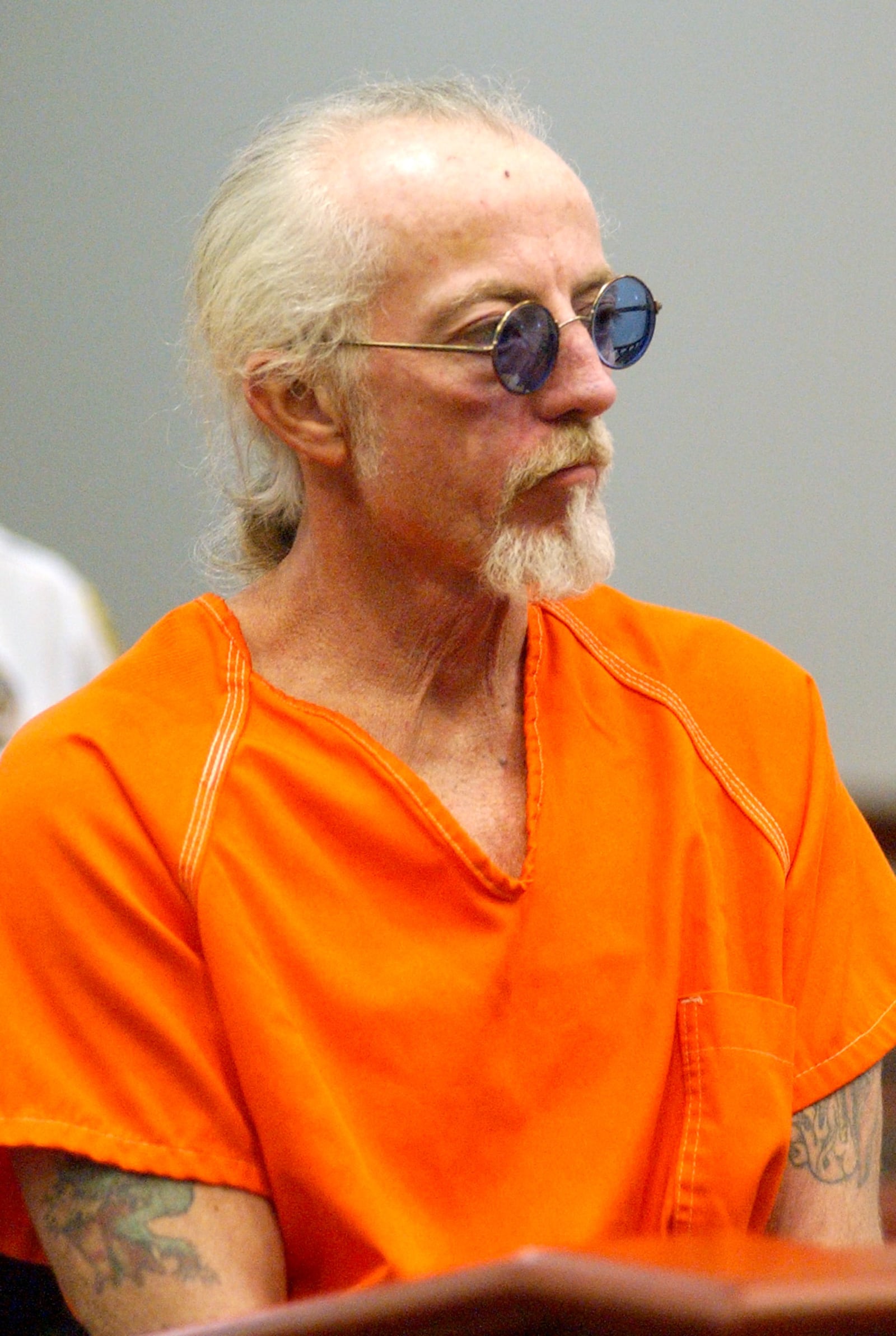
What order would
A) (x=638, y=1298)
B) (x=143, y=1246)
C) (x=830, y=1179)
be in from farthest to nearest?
1. (x=830, y=1179)
2. (x=143, y=1246)
3. (x=638, y=1298)

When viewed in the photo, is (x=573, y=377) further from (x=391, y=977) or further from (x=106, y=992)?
(x=106, y=992)

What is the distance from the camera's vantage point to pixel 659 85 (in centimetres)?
332

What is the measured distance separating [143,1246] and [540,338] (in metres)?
0.85

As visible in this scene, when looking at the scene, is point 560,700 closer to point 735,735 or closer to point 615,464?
point 735,735

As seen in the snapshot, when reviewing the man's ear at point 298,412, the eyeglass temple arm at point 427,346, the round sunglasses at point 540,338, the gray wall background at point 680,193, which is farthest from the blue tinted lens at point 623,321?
the gray wall background at point 680,193

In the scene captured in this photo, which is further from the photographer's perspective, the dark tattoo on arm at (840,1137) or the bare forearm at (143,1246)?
the dark tattoo on arm at (840,1137)

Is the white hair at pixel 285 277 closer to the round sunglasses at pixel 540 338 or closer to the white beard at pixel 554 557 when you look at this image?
the round sunglasses at pixel 540 338

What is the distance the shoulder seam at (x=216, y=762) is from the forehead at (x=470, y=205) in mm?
384

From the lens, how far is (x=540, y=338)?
5.16 ft

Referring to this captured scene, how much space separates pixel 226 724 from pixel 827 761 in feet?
2.07

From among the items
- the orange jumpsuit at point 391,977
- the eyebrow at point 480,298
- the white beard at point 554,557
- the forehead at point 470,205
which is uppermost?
the forehead at point 470,205

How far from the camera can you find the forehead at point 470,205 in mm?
1581

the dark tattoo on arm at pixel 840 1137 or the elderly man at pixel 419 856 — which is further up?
the elderly man at pixel 419 856

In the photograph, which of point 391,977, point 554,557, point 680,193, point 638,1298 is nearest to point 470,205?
point 554,557
